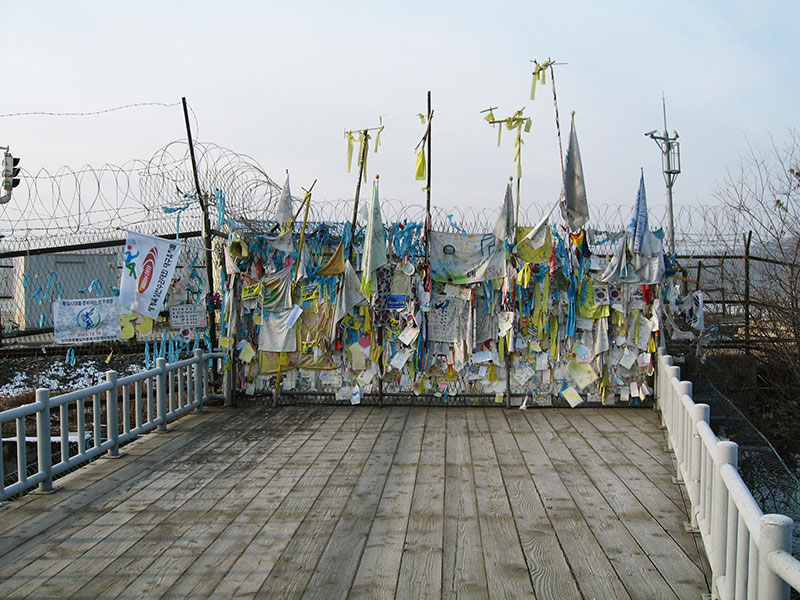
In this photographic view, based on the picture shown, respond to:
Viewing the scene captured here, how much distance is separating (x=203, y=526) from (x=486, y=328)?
500cm

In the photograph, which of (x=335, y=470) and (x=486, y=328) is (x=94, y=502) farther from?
(x=486, y=328)

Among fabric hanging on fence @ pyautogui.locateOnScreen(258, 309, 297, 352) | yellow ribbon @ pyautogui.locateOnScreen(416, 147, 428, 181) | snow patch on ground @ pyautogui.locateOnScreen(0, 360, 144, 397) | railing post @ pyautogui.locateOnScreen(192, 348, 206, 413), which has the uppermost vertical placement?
yellow ribbon @ pyautogui.locateOnScreen(416, 147, 428, 181)

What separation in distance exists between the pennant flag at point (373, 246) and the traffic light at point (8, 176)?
584 centimetres

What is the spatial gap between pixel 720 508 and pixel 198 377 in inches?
265

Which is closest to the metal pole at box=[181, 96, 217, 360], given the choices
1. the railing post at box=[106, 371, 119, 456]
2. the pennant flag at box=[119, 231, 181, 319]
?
the pennant flag at box=[119, 231, 181, 319]

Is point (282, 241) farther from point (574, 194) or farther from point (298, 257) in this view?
point (574, 194)

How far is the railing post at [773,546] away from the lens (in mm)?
2391

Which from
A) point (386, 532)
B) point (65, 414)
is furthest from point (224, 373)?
point (386, 532)

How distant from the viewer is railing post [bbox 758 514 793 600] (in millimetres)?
2391

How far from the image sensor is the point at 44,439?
555 cm

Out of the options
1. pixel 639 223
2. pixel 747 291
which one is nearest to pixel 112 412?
pixel 639 223

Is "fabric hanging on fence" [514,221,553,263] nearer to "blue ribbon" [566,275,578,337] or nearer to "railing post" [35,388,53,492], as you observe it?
"blue ribbon" [566,275,578,337]

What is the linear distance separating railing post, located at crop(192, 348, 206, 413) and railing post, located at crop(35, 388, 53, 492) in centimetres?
306

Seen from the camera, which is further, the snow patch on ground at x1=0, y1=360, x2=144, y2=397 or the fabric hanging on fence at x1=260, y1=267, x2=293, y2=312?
the snow patch on ground at x1=0, y1=360, x2=144, y2=397
